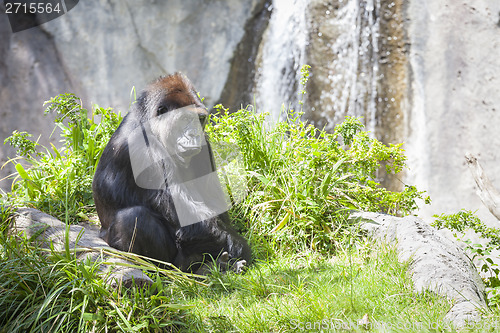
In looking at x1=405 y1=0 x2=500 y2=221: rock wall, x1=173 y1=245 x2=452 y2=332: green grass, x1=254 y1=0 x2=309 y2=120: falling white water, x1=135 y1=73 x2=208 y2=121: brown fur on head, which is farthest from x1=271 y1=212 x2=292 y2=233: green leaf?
x1=254 y1=0 x2=309 y2=120: falling white water

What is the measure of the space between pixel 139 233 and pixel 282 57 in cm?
562

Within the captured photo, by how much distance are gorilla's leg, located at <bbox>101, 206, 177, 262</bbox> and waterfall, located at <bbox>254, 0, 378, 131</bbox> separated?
486cm

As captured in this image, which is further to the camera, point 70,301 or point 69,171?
point 69,171

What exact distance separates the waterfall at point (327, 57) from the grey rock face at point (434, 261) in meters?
4.19

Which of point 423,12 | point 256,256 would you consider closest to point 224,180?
point 256,256

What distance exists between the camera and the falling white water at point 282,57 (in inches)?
334

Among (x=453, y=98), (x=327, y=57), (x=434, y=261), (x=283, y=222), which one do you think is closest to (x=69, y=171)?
(x=283, y=222)

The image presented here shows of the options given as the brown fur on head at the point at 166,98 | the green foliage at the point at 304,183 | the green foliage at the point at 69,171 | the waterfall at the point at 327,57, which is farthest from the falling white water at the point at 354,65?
the brown fur on head at the point at 166,98

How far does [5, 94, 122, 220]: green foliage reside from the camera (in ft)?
16.2

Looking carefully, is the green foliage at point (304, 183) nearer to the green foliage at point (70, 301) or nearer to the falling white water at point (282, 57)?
the green foliage at point (70, 301)

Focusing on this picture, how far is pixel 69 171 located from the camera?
5051mm

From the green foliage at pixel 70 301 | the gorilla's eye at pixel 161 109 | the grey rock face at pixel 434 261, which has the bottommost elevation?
the grey rock face at pixel 434 261

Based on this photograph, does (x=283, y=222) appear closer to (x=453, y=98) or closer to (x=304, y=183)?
(x=304, y=183)

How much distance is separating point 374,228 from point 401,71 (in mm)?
4587
